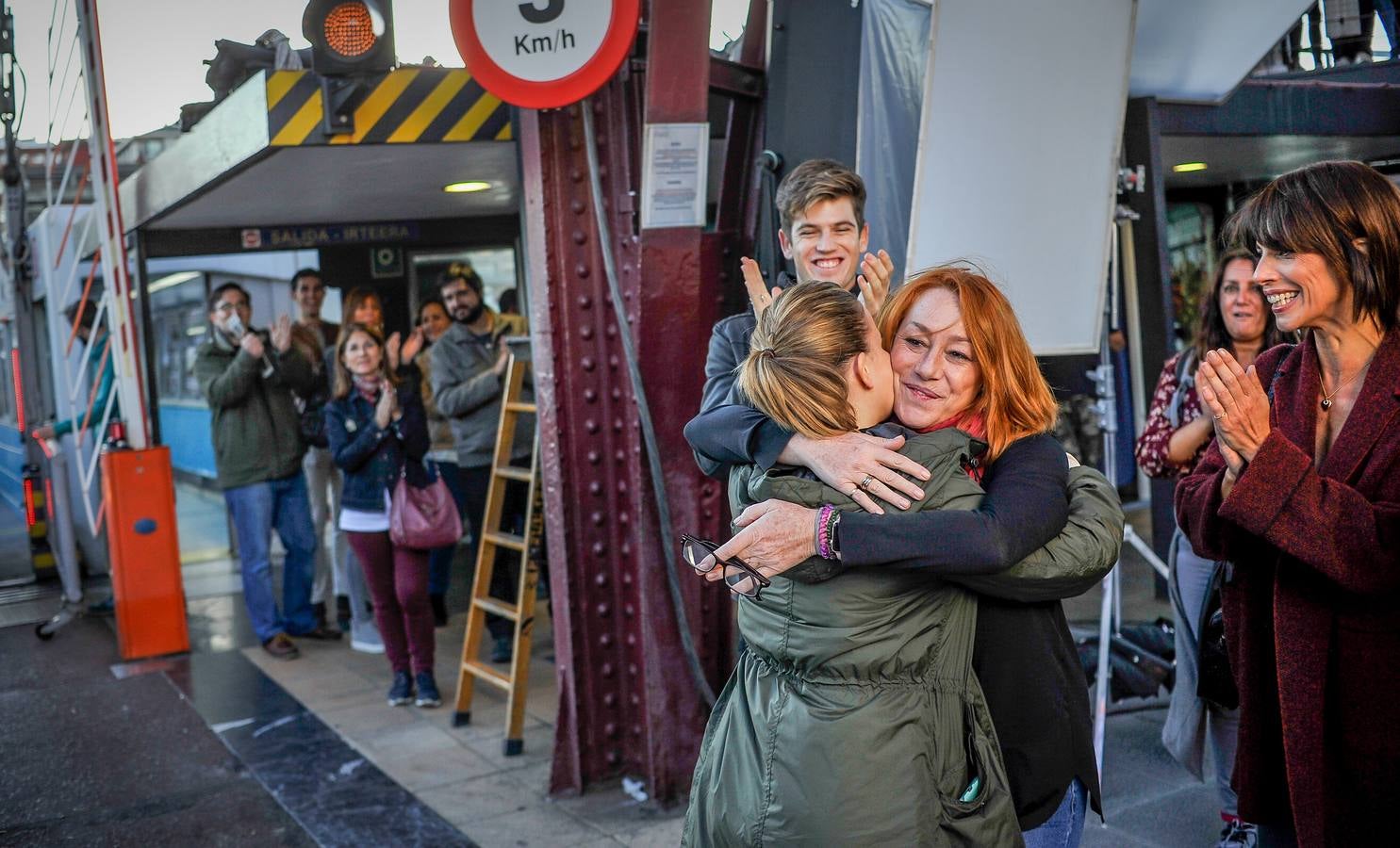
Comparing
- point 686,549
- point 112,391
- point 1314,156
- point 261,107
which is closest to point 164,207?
point 112,391

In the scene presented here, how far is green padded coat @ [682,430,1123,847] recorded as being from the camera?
1933 mm

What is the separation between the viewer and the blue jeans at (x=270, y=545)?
7090mm

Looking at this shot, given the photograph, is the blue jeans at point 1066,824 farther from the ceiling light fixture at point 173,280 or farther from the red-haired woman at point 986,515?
the ceiling light fixture at point 173,280

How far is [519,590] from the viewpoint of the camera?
546 cm

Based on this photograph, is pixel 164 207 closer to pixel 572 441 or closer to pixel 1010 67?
pixel 572 441

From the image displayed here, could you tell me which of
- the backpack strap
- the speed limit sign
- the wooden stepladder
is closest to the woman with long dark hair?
the backpack strap

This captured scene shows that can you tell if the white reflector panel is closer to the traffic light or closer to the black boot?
the traffic light

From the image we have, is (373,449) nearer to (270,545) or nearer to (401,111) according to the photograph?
(401,111)

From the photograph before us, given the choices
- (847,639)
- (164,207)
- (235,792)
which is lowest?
(235,792)

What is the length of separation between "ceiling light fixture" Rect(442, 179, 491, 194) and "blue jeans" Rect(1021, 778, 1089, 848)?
6091mm

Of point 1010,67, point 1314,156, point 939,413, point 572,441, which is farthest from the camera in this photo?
point 1314,156

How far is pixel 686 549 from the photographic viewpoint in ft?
6.74

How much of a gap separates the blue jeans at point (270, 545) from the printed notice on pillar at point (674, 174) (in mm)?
3928

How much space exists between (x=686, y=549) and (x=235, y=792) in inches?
141
